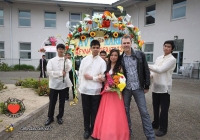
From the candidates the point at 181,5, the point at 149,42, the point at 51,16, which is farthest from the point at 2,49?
the point at 181,5

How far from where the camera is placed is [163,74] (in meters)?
3.23

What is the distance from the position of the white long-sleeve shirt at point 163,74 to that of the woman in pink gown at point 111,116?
0.77 m

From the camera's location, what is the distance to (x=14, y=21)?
16328mm

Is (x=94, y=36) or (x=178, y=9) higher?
(x=178, y=9)

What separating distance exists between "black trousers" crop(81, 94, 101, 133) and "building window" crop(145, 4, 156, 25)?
13319mm

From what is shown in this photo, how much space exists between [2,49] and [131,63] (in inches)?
686

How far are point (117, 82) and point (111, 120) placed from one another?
0.71m

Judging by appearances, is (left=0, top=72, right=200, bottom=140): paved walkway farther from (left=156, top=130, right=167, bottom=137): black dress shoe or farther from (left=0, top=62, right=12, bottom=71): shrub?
(left=0, top=62, right=12, bottom=71): shrub

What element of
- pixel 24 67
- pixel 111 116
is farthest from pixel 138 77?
pixel 24 67

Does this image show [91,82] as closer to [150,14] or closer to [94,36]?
[94,36]

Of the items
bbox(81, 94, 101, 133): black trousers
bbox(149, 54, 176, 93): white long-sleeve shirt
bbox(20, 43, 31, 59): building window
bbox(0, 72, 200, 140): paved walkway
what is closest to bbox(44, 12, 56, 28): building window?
bbox(20, 43, 31, 59): building window

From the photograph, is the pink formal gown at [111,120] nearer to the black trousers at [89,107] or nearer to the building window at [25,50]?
the black trousers at [89,107]

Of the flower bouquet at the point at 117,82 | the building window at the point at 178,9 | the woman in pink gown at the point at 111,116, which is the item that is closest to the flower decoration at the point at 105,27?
the woman in pink gown at the point at 111,116

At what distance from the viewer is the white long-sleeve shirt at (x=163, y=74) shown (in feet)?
10.2
